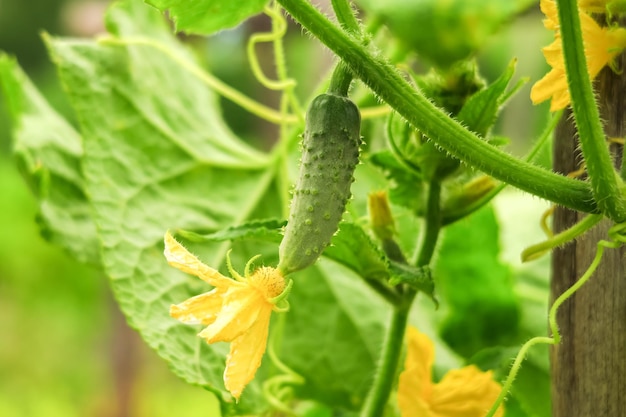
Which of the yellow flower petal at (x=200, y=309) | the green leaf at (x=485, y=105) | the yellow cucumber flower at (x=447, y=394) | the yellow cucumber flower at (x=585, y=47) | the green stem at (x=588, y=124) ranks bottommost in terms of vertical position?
the yellow flower petal at (x=200, y=309)

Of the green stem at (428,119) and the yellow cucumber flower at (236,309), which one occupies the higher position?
the green stem at (428,119)

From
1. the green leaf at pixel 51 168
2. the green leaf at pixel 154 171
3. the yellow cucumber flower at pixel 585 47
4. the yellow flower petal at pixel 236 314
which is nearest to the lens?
the yellow flower petal at pixel 236 314

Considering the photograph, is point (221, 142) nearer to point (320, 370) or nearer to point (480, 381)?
point (320, 370)

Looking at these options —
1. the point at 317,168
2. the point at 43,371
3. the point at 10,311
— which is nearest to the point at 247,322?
the point at 317,168

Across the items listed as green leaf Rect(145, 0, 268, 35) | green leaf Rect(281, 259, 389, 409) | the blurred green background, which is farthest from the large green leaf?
the blurred green background

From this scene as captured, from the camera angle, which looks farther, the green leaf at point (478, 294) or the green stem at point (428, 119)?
the green leaf at point (478, 294)

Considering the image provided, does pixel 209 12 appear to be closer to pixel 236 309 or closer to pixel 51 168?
pixel 236 309

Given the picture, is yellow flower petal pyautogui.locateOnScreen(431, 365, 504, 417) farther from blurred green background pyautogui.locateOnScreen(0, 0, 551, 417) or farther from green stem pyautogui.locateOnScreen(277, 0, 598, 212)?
blurred green background pyautogui.locateOnScreen(0, 0, 551, 417)

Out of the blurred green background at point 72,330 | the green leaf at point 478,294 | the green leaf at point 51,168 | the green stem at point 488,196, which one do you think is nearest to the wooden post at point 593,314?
the green stem at point 488,196

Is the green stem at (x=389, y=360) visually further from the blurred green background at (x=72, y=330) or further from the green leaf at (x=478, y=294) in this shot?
the blurred green background at (x=72, y=330)
